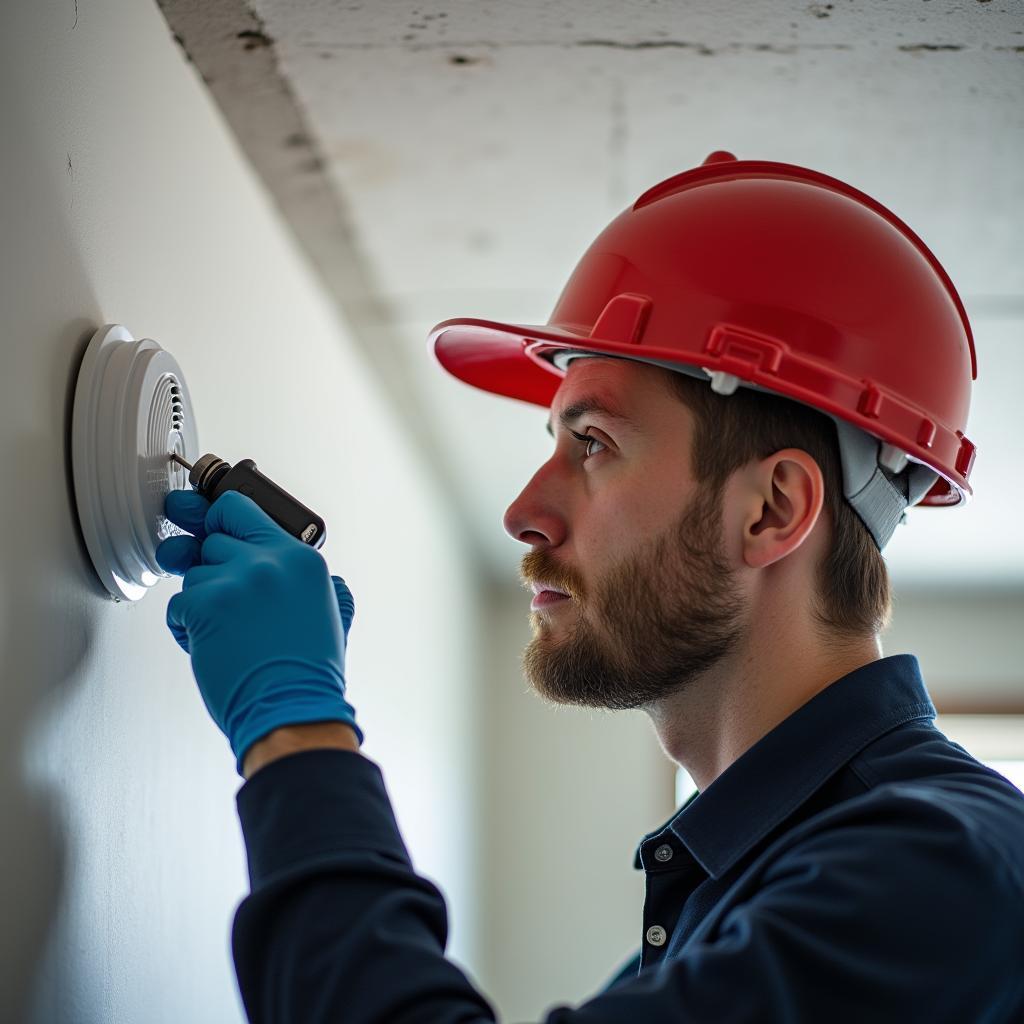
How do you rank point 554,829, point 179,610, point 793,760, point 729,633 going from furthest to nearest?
point 554,829
point 729,633
point 793,760
point 179,610

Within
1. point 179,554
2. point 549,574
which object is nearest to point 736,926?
point 549,574

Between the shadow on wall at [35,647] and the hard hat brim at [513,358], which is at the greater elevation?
the hard hat brim at [513,358]

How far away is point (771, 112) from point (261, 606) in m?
1.11

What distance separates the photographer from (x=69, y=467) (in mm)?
1083

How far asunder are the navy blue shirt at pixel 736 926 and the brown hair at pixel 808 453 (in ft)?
1.16

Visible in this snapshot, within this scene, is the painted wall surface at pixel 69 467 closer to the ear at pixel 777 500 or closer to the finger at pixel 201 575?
the finger at pixel 201 575

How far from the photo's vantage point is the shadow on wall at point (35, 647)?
0.93 m

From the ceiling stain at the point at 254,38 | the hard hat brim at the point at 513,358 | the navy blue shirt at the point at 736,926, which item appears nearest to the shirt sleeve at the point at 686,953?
the navy blue shirt at the point at 736,926

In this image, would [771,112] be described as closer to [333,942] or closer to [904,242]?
[904,242]

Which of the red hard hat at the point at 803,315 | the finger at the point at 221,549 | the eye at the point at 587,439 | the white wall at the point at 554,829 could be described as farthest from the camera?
the white wall at the point at 554,829

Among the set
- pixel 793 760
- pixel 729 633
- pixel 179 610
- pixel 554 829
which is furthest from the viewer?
pixel 554 829

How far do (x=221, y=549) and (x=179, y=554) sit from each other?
7 centimetres

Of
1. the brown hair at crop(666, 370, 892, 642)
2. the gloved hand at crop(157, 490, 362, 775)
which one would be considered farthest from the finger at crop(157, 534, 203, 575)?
the brown hair at crop(666, 370, 892, 642)

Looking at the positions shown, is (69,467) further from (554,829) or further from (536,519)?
(554,829)
